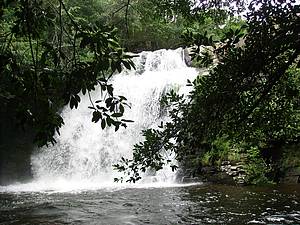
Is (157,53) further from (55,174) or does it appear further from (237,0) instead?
(237,0)

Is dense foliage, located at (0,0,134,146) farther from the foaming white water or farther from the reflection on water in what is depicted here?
the foaming white water

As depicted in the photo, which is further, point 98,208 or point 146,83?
point 146,83

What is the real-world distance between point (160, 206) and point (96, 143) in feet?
23.3

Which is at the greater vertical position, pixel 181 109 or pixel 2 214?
pixel 181 109

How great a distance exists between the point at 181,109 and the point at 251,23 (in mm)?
1141

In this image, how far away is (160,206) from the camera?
843cm

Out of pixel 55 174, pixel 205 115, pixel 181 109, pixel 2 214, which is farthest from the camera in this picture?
pixel 55 174

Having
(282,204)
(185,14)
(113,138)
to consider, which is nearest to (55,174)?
(113,138)

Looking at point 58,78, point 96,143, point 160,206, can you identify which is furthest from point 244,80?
point 96,143

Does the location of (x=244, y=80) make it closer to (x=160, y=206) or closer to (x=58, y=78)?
(x=58, y=78)

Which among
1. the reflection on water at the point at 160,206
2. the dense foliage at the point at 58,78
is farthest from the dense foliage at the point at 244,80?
the reflection on water at the point at 160,206

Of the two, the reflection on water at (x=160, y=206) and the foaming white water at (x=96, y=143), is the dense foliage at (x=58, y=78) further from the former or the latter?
the foaming white water at (x=96, y=143)

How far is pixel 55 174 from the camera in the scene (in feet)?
48.8

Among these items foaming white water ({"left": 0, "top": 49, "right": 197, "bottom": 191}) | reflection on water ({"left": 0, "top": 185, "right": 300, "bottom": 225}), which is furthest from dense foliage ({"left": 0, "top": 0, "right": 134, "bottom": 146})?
foaming white water ({"left": 0, "top": 49, "right": 197, "bottom": 191})
